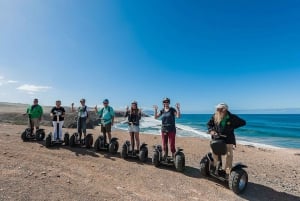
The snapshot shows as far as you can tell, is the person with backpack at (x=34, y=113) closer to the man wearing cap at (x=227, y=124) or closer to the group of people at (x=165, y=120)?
the group of people at (x=165, y=120)

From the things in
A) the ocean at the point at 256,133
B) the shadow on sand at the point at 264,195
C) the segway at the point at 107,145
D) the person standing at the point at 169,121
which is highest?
the person standing at the point at 169,121

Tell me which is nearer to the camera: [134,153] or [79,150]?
[134,153]

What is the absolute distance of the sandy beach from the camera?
5.23 metres

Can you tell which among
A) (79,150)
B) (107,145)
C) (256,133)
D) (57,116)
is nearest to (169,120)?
(107,145)

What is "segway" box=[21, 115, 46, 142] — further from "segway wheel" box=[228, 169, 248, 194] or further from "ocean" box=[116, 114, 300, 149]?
"ocean" box=[116, 114, 300, 149]

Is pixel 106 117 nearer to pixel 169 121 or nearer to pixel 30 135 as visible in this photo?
pixel 169 121

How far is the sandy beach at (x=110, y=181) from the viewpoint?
5.23 meters

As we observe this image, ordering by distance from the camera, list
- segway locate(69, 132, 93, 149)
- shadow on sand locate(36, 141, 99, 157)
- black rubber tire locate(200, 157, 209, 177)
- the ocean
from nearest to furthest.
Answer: black rubber tire locate(200, 157, 209, 177) < shadow on sand locate(36, 141, 99, 157) < segway locate(69, 132, 93, 149) < the ocean

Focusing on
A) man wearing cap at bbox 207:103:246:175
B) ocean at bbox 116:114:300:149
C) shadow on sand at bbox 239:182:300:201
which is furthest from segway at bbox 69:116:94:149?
ocean at bbox 116:114:300:149

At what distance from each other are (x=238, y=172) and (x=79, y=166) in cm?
448

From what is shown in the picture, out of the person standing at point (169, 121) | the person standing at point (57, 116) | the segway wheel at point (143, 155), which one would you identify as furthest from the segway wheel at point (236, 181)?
the person standing at point (57, 116)

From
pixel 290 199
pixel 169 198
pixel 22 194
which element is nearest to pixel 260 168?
pixel 290 199

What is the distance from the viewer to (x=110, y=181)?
6355 mm

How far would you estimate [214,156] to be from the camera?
262 inches
